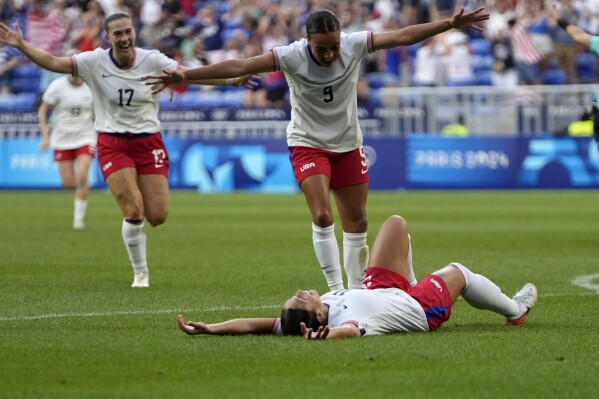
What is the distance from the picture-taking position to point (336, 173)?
10.6m

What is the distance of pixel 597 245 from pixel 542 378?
404 inches

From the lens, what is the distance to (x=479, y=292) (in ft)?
28.6

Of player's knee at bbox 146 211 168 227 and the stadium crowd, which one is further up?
the stadium crowd

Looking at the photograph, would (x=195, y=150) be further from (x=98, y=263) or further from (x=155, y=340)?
(x=155, y=340)

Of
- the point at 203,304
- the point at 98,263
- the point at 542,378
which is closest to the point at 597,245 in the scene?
the point at 98,263

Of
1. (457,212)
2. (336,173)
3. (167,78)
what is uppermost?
(167,78)

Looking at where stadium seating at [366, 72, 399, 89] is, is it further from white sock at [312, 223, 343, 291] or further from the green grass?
white sock at [312, 223, 343, 291]

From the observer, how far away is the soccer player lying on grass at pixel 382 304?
8.30 metres

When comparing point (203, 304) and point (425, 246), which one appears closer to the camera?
point (203, 304)

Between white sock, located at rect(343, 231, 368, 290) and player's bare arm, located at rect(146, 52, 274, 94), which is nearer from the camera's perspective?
player's bare arm, located at rect(146, 52, 274, 94)

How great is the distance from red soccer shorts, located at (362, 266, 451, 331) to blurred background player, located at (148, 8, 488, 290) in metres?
1.76

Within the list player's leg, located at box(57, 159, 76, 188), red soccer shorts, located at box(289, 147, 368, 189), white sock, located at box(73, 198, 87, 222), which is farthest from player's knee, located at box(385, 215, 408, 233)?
player's leg, located at box(57, 159, 76, 188)

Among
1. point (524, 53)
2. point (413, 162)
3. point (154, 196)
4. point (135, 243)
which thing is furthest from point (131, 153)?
point (524, 53)

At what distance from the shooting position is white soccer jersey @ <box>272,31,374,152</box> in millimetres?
10055
